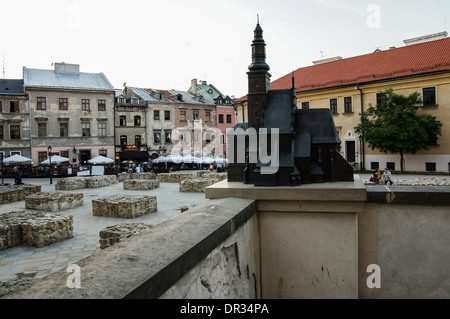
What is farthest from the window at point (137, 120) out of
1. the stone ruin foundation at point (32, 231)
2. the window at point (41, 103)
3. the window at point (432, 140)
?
the stone ruin foundation at point (32, 231)

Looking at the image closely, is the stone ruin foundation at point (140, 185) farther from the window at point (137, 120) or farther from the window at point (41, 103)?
the window at point (137, 120)

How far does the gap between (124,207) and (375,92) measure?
28.2m

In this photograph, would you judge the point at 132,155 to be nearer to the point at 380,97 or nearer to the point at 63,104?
the point at 63,104

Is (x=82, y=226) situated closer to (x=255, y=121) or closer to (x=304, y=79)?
(x=255, y=121)

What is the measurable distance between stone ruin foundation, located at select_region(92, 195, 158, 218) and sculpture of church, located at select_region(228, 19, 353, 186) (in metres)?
8.79

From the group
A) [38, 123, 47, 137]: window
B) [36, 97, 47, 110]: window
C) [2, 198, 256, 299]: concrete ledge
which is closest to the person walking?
[2, 198, 256, 299]: concrete ledge

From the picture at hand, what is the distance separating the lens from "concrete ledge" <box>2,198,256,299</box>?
176 cm

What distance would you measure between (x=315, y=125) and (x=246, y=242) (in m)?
2.29

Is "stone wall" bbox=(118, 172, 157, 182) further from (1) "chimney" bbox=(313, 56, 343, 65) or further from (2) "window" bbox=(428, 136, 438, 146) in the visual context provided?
(1) "chimney" bbox=(313, 56, 343, 65)

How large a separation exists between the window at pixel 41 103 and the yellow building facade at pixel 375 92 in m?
23.7

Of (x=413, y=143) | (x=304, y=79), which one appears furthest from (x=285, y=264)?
(x=304, y=79)

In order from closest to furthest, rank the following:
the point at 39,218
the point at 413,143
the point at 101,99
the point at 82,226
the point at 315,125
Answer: the point at 315,125, the point at 39,218, the point at 82,226, the point at 413,143, the point at 101,99

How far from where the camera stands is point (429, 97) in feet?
98.2

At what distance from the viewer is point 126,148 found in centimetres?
4569
